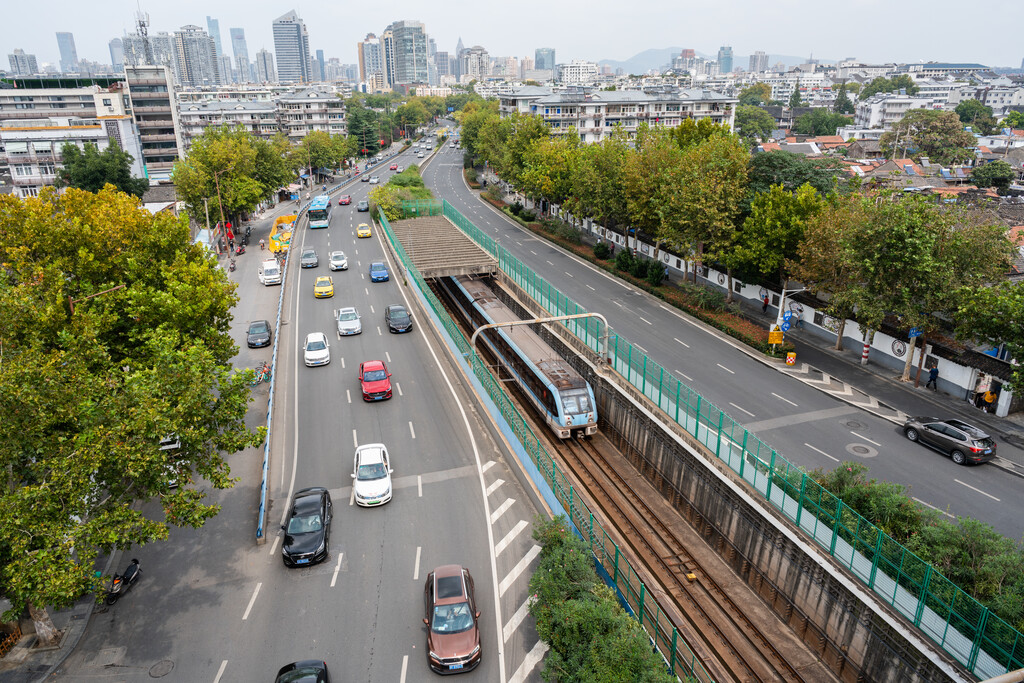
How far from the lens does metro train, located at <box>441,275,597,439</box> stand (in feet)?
103

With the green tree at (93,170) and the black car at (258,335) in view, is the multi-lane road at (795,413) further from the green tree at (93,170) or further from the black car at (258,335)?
the green tree at (93,170)

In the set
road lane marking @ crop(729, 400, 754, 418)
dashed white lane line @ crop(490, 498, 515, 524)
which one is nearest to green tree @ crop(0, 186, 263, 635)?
dashed white lane line @ crop(490, 498, 515, 524)

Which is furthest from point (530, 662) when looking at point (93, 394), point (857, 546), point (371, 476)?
point (93, 394)

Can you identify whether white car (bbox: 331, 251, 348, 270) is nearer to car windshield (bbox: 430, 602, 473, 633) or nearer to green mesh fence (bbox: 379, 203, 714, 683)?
green mesh fence (bbox: 379, 203, 714, 683)

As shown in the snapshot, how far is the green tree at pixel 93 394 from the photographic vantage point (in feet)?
49.1

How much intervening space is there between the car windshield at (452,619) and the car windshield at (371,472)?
8.01 meters

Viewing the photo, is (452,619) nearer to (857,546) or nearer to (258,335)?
(857,546)

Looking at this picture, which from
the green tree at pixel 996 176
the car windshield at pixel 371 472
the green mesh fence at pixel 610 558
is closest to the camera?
the green mesh fence at pixel 610 558

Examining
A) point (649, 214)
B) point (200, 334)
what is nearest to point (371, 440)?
point (200, 334)

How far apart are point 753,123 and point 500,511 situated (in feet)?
546

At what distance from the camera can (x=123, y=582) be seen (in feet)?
65.9

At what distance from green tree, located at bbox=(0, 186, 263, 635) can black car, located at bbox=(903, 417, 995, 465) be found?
94.1 feet

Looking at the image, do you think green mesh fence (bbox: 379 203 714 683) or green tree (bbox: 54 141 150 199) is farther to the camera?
green tree (bbox: 54 141 150 199)

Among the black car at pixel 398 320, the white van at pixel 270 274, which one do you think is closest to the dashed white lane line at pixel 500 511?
the black car at pixel 398 320
